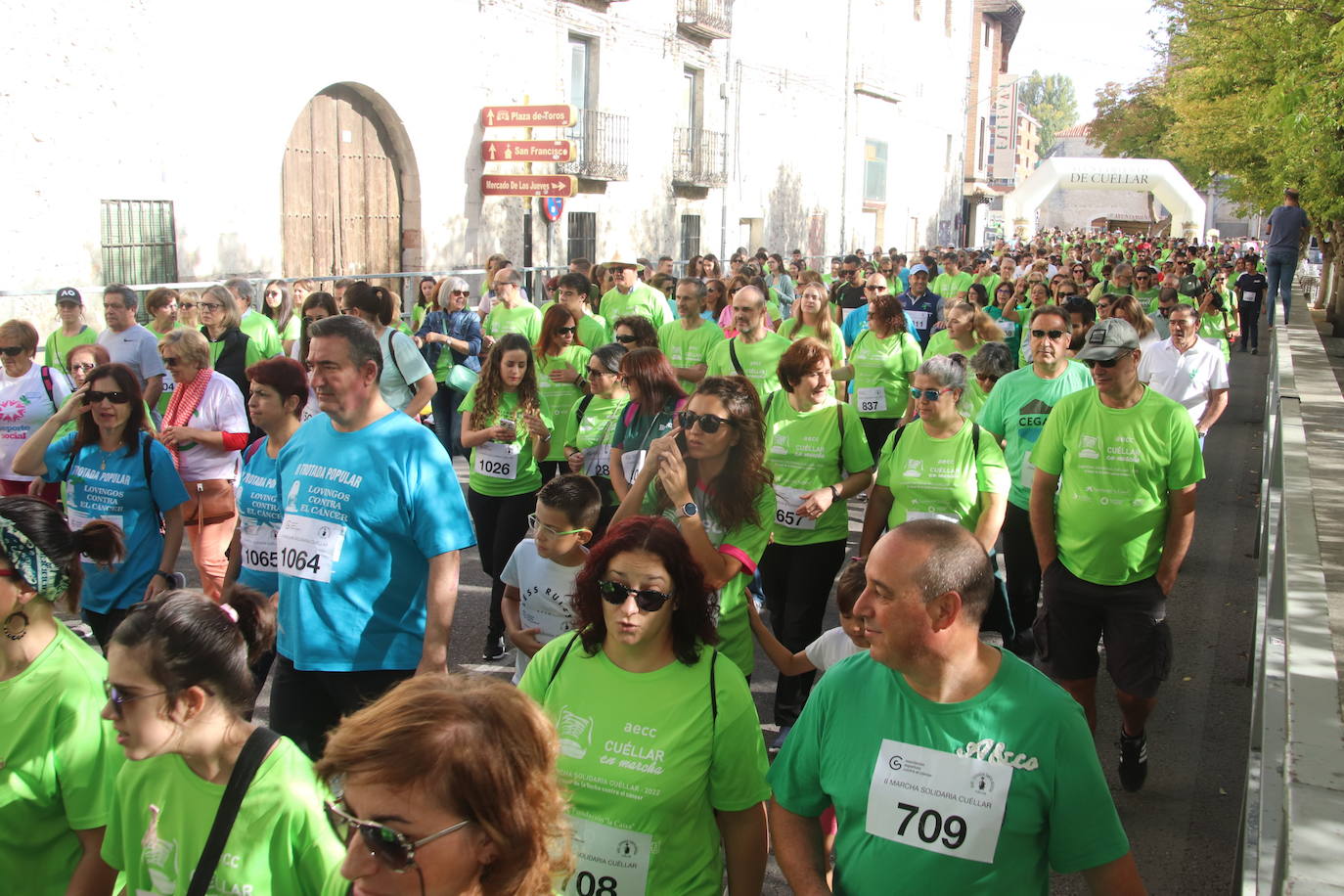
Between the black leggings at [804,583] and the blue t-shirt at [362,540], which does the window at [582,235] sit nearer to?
the black leggings at [804,583]

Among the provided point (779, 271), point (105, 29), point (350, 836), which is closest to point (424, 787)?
point (350, 836)

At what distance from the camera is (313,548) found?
3943 millimetres

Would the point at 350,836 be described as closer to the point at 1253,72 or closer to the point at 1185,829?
the point at 1185,829

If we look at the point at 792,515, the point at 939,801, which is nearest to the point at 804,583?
the point at 792,515

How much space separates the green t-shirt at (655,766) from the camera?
296 cm

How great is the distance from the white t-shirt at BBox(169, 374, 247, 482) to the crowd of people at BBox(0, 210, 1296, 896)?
2cm

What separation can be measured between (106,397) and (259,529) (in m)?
0.98

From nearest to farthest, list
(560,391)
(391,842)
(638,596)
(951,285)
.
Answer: (391,842) → (638,596) → (560,391) → (951,285)

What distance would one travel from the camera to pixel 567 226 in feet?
77.2

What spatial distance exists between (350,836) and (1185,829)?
402 cm

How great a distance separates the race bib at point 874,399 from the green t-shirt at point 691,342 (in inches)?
44.1

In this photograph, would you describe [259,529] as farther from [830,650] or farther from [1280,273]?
[1280,273]

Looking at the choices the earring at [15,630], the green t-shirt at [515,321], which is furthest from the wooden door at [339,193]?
the earring at [15,630]

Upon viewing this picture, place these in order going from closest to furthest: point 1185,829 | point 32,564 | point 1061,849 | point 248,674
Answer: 1. point 1061,849
2. point 248,674
3. point 32,564
4. point 1185,829
